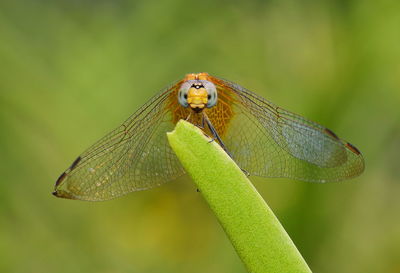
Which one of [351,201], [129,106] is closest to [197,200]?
[129,106]

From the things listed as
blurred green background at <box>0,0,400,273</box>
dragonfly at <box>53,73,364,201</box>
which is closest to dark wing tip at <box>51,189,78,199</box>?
dragonfly at <box>53,73,364,201</box>

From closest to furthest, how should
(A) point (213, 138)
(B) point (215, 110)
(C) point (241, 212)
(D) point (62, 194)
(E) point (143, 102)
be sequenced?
(C) point (241, 212)
(D) point (62, 194)
(A) point (213, 138)
(B) point (215, 110)
(E) point (143, 102)

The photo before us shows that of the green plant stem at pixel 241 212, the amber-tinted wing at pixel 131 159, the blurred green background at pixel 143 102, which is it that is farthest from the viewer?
the blurred green background at pixel 143 102

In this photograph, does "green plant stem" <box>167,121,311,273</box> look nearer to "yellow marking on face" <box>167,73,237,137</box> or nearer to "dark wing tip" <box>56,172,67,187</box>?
"dark wing tip" <box>56,172,67,187</box>

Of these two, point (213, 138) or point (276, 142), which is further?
point (276, 142)

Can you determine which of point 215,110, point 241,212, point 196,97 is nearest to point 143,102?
point 215,110

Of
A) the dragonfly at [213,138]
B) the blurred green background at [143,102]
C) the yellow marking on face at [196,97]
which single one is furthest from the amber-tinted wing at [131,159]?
the blurred green background at [143,102]

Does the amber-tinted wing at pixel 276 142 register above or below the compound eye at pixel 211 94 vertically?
below

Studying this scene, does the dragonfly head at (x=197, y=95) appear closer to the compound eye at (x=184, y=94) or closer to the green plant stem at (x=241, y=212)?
the compound eye at (x=184, y=94)

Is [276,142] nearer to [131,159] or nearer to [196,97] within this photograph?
[196,97]
